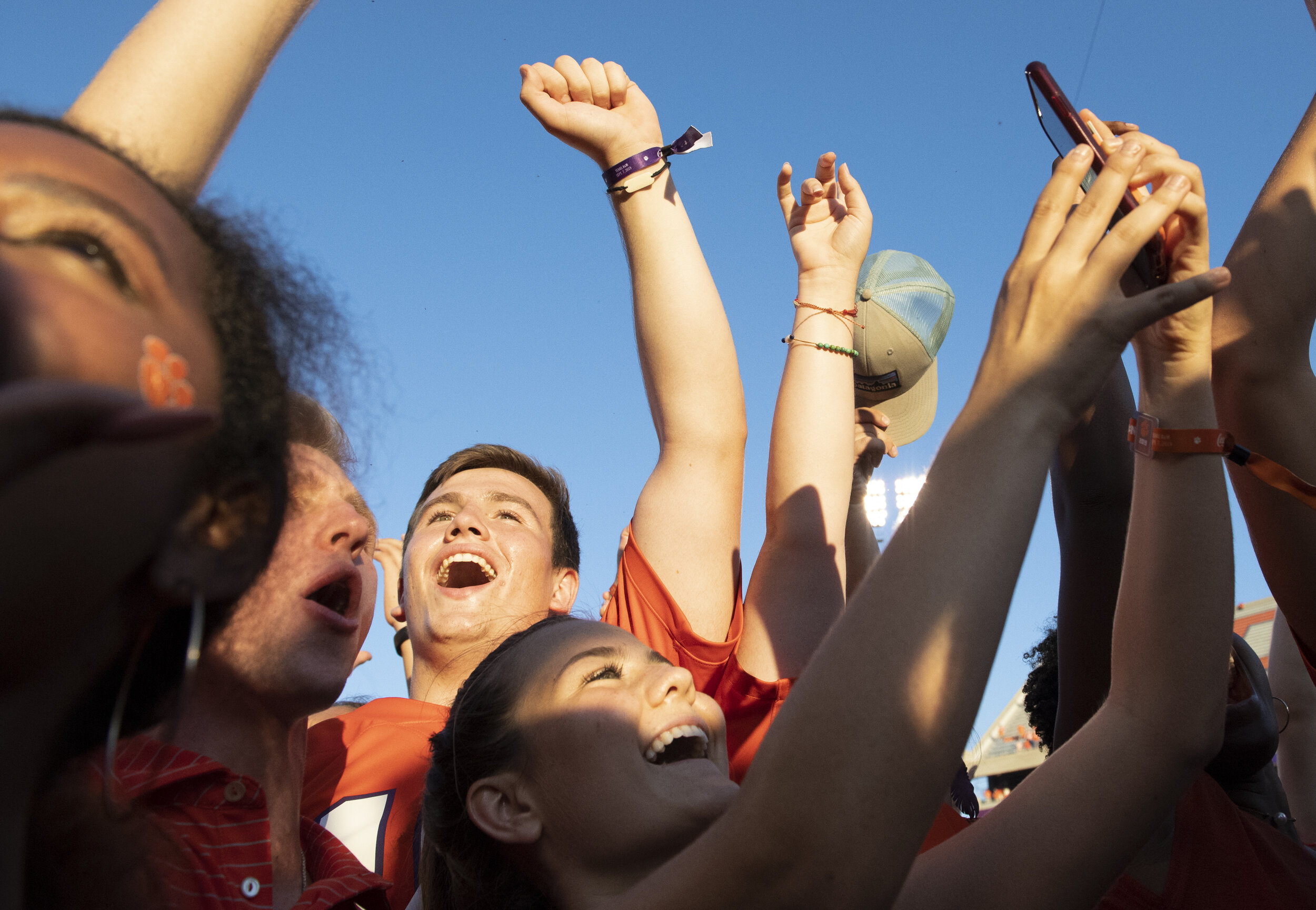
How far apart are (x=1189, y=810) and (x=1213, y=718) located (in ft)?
2.36

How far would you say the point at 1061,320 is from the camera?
1.19 m

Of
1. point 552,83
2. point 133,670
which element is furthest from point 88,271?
point 552,83

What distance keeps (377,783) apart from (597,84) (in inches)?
78.8

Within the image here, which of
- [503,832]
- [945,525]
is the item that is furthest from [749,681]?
[945,525]

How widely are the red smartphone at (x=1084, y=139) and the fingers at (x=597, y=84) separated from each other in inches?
52.4

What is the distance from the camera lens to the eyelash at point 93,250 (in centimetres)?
70

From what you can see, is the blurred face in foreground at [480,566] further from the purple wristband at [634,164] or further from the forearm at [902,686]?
the forearm at [902,686]

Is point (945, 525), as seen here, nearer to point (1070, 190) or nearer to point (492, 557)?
point (1070, 190)

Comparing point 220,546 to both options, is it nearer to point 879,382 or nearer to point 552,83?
point 552,83

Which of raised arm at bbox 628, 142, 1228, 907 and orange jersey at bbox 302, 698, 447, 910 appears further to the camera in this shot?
orange jersey at bbox 302, 698, 447, 910

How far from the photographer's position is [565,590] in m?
3.36

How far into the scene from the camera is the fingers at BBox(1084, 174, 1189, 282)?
47.4 inches

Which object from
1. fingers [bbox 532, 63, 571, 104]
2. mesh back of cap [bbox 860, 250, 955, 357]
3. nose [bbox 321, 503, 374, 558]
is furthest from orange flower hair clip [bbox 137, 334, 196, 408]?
mesh back of cap [bbox 860, 250, 955, 357]

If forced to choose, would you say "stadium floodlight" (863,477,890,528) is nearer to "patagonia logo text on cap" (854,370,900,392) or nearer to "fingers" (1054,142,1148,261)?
"patagonia logo text on cap" (854,370,900,392)
